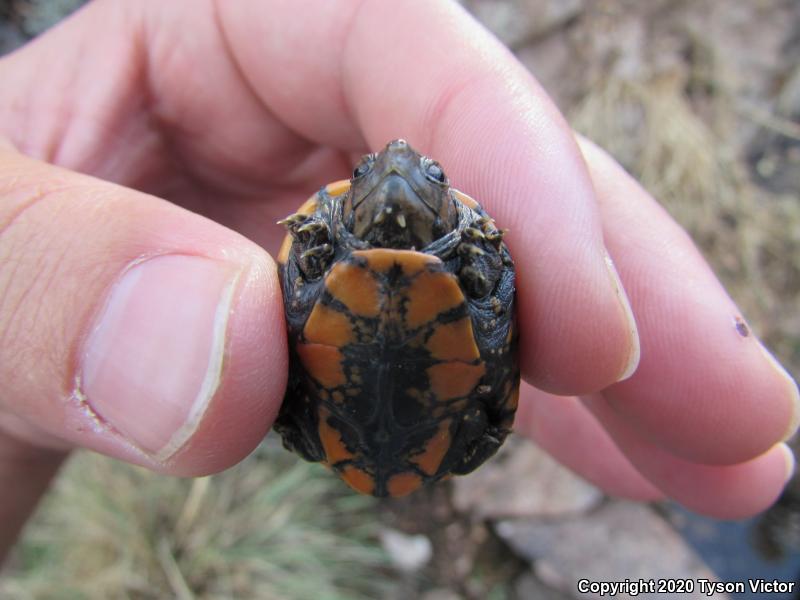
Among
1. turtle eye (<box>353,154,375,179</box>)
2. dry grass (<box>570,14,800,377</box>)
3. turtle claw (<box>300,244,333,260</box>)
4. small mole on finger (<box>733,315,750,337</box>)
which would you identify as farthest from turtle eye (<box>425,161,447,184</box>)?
dry grass (<box>570,14,800,377</box>)

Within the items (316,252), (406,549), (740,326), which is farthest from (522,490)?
(316,252)

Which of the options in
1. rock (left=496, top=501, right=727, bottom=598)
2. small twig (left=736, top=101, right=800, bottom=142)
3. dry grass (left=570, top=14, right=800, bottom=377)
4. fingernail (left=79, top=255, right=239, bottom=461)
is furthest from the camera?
small twig (left=736, top=101, right=800, bottom=142)

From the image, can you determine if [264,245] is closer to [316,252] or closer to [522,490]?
[316,252]

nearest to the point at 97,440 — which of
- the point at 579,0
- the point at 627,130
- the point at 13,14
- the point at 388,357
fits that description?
the point at 388,357

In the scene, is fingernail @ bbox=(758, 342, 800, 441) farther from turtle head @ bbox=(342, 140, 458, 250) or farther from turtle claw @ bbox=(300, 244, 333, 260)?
turtle claw @ bbox=(300, 244, 333, 260)

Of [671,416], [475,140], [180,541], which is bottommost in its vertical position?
[180,541]

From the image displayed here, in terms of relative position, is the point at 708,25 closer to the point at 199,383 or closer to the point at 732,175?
the point at 732,175
